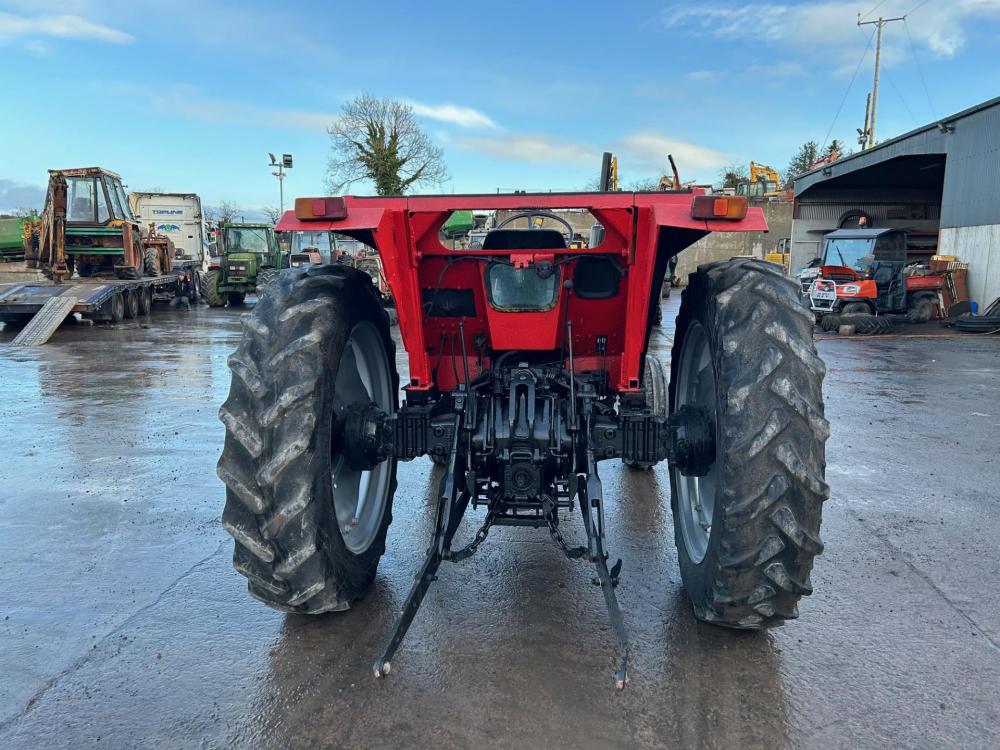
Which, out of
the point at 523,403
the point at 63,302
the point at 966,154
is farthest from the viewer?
the point at 966,154

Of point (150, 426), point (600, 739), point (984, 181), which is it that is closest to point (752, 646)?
point (600, 739)

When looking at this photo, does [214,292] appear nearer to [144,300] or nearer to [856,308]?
[144,300]

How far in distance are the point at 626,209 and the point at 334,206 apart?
1200mm

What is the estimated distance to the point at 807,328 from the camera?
281 centimetres

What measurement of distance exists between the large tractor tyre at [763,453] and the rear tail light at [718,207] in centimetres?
28

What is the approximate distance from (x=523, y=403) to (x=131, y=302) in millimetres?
17562

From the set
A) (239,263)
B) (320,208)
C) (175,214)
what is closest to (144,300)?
(239,263)

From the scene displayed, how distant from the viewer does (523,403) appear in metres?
3.36

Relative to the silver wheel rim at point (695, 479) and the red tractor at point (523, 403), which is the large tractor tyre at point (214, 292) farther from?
the silver wheel rim at point (695, 479)

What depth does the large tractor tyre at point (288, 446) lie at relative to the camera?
2773 millimetres

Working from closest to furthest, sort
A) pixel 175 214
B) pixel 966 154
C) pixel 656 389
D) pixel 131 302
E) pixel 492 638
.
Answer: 1. pixel 492 638
2. pixel 656 389
3. pixel 131 302
4. pixel 966 154
5. pixel 175 214

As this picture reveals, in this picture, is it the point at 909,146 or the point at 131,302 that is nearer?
the point at 131,302

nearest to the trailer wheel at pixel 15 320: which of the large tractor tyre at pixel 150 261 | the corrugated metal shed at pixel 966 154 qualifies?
the large tractor tyre at pixel 150 261

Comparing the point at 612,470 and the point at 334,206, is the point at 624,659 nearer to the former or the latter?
the point at 334,206
